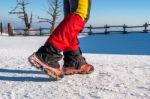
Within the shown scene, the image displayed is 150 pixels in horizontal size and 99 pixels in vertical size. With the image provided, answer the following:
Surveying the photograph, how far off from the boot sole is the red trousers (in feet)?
0.61

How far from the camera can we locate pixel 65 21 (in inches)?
136

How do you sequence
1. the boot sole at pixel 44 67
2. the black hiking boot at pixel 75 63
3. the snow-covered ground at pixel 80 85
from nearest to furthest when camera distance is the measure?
the snow-covered ground at pixel 80 85 < the boot sole at pixel 44 67 < the black hiking boot at pixel 75 63

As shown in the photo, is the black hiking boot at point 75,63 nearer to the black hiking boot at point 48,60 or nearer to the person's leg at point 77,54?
the person's leg at point 77,54

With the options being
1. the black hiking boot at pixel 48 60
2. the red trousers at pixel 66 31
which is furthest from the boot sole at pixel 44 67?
the red trousers at pixel 66 31

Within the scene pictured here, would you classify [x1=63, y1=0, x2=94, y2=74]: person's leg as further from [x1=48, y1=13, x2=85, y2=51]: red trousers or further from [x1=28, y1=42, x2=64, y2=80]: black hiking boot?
[x1=28, y1=42, x2=64, y2=80]: black hiking boot

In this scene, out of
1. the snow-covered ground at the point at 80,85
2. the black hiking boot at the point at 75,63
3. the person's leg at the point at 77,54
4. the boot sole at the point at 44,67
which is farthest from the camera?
the black hiking boot at the point at 75,63

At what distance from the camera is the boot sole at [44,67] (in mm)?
3297

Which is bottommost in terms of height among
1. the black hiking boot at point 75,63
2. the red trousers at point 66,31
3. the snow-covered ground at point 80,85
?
the snow-covered ground at point 80,85

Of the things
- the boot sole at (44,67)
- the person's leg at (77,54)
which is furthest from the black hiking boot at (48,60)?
the person's leg at (77,54)

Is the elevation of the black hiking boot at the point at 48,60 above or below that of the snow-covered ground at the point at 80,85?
above

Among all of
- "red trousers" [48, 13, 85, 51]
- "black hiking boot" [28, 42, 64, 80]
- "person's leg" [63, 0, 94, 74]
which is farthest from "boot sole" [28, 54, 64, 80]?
"person's leg" [63, 0, 94, 74]

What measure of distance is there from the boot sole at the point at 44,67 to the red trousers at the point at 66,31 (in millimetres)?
185

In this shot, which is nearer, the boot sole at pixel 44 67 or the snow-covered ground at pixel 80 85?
the snow-covered ground at pixel 80 85

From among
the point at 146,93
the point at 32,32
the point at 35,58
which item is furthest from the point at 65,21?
the point at 32,32
